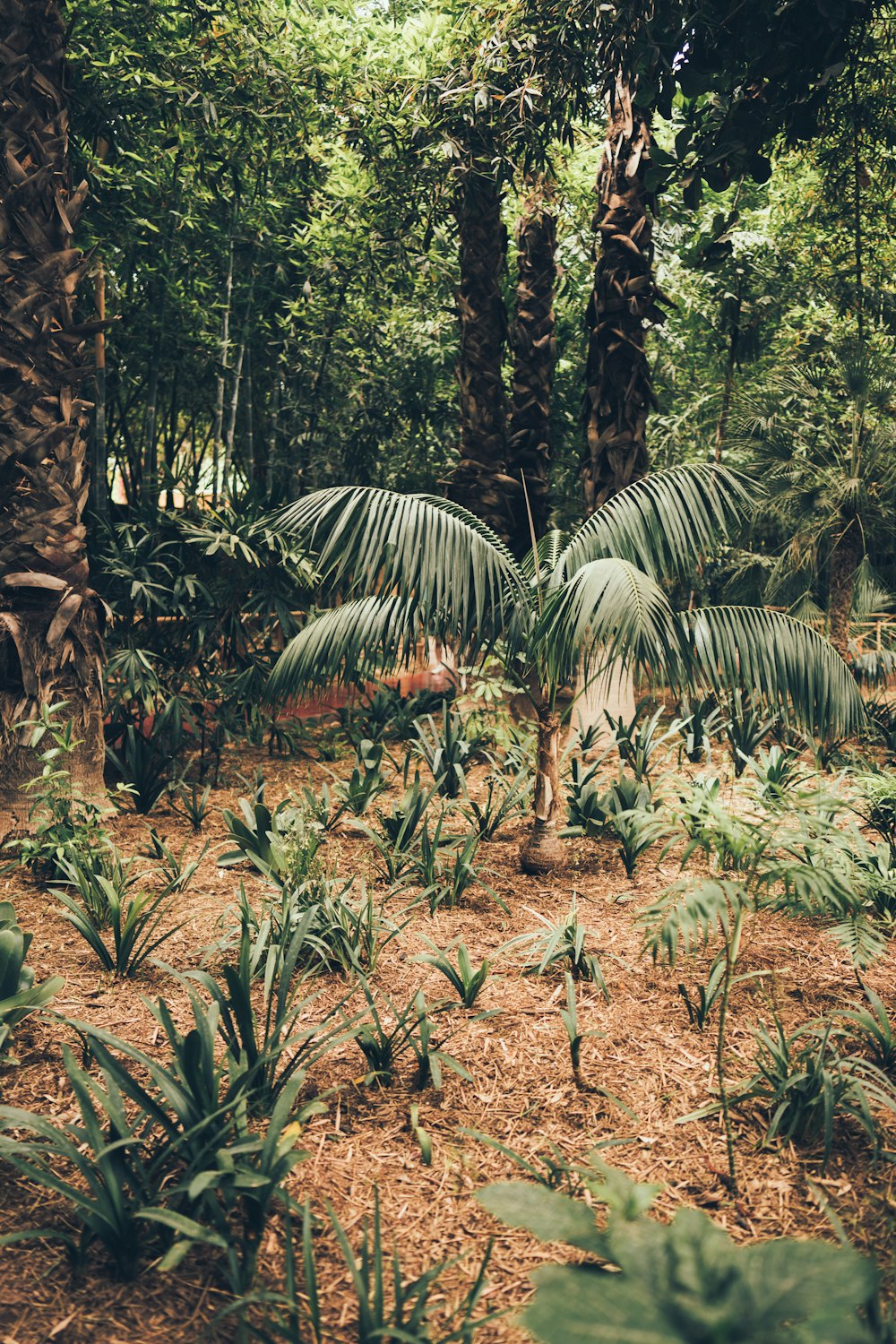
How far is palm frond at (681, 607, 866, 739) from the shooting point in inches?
144

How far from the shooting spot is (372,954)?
295cm

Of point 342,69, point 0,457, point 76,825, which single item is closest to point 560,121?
point 342,69

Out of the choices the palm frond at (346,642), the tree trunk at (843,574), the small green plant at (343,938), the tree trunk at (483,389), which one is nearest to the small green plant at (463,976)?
the small green plant at (343,938)

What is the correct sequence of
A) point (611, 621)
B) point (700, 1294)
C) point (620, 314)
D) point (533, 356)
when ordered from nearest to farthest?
1. point (700, 1294)
2. point (611, 621)
3. point (620, 314)
4. point (533, 356)

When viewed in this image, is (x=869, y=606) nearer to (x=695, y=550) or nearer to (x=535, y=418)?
(x=535, y=418)

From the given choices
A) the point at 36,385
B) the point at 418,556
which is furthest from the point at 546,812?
the point at 36,385

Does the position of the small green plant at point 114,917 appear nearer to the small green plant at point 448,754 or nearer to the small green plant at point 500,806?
the small green plant at point 500,806

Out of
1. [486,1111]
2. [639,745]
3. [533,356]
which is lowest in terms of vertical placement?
[486,1111]

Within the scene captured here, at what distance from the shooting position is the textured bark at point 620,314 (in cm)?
543

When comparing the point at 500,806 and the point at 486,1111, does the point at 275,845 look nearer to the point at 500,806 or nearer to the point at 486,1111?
the point at 500,806

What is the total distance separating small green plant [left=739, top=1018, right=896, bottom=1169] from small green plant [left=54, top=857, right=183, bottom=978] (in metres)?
1.64

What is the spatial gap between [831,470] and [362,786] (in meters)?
4.81

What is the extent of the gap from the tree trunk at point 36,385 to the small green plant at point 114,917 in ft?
2.84

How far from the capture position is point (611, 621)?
10.2ft
